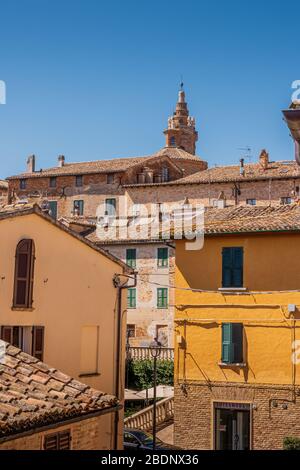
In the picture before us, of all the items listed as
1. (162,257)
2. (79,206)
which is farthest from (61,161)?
(162,257)

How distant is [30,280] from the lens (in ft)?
54.6

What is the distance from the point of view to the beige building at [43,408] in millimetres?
10414

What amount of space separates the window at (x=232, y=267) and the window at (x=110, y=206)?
33.4 m

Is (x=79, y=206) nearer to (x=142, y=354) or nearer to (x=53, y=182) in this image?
(x=53, y=182)

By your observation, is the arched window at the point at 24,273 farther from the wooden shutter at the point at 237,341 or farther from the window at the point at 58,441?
the wooden shutter at the point at 237,341

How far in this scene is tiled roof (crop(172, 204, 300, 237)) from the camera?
23.5m

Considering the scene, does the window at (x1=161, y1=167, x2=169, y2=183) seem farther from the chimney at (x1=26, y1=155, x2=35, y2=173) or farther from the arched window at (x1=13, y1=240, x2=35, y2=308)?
the arched window at (x1=13, y1=240, x2=35, y2=308)

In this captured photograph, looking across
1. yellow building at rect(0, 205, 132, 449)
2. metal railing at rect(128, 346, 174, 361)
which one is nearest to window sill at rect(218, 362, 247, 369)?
yellow building at rect(0, 205, 132, 449)

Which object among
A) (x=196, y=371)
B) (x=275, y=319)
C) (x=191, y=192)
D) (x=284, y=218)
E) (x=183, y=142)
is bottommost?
(x=196, y=371)

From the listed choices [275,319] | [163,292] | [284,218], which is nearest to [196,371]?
[275,319]

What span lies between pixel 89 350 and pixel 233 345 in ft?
21.3

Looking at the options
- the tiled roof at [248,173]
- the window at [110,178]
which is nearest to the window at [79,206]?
the window at [110,178]

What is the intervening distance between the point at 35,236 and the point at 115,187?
41.4 metres
